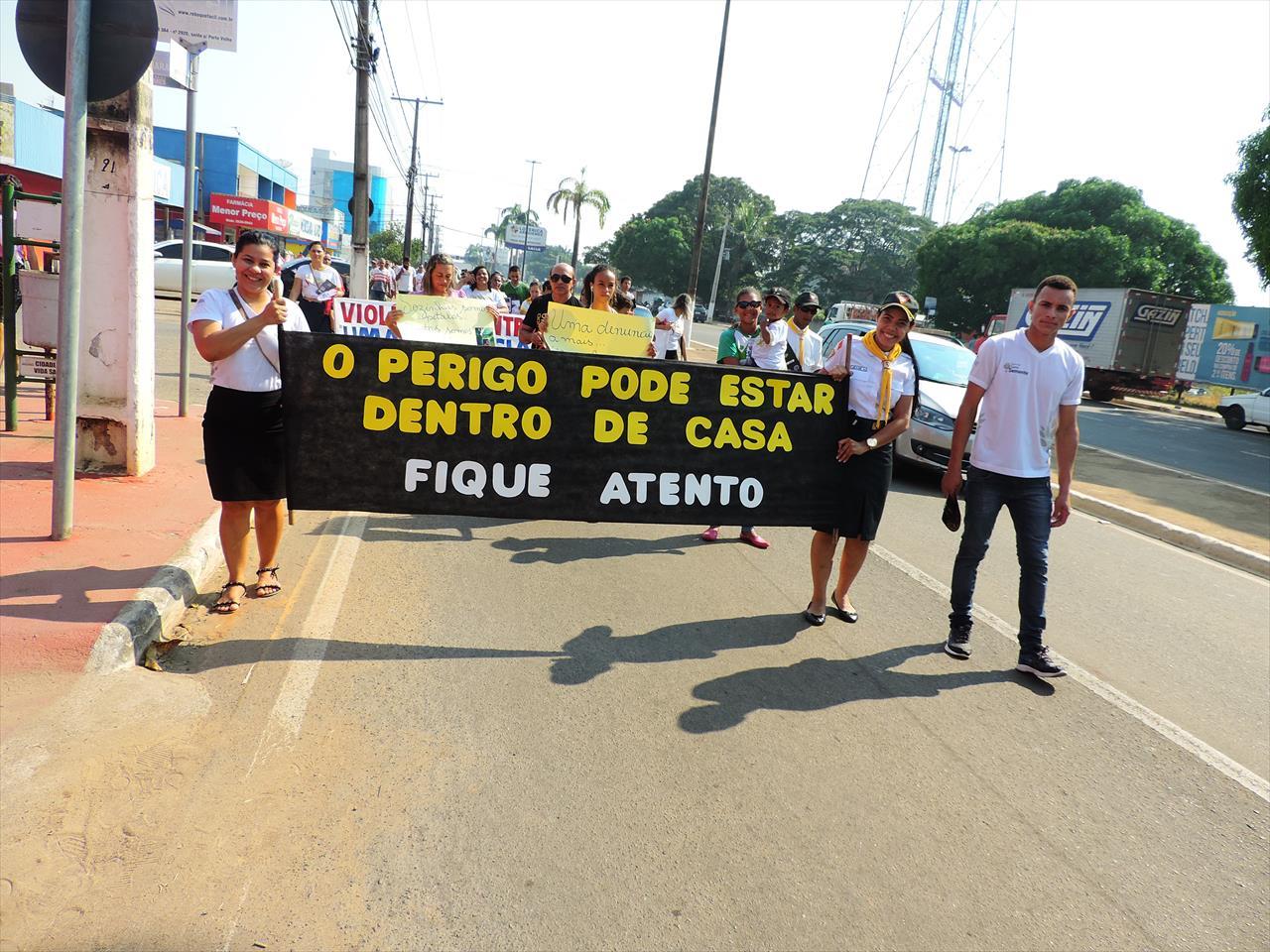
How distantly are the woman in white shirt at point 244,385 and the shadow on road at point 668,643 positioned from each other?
1757 millimetres

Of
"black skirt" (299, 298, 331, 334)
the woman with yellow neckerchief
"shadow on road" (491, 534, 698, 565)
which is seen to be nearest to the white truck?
"black skirt" (299, 298, 331, 334)

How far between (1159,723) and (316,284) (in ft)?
25.7

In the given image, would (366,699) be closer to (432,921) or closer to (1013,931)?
(432,921)

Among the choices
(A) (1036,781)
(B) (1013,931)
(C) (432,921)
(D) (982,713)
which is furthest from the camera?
(D) (982,713)

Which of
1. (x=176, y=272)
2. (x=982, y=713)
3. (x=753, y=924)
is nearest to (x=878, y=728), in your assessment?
(x=982, y=713)

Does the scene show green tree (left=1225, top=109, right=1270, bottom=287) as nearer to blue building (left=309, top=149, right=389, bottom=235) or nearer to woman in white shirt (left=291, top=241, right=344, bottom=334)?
woman in white shirt (left=291, top=241, right=344, bottom=334)

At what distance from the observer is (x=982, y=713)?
4.37m

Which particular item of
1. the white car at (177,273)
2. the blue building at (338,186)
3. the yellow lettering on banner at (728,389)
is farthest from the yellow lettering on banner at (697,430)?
the blue building at (338,186)

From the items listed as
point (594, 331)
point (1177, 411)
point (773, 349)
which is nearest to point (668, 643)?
point (594, 331)

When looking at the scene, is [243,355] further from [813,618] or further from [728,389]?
[813,618]

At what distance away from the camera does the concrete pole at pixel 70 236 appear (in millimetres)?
4668

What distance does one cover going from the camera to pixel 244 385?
4465mm

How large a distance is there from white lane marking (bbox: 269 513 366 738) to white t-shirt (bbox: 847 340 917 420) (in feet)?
10.3

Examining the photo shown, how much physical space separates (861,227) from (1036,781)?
9192 cm
